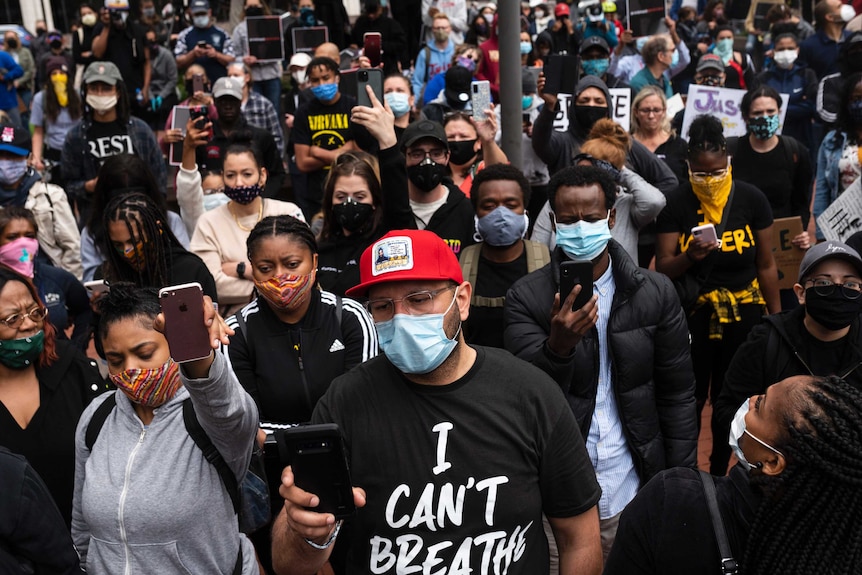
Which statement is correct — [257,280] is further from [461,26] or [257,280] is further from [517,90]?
[461,26]

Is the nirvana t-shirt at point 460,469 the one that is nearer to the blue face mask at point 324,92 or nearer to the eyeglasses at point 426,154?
the eyeglasses at point 426,154

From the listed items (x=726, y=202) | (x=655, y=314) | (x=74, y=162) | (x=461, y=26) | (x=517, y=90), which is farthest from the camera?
(x=461, y=26)

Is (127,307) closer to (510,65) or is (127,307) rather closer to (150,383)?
(150,383)

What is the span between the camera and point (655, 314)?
3498 mm

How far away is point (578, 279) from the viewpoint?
314 cm

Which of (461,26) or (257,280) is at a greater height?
(461,26)

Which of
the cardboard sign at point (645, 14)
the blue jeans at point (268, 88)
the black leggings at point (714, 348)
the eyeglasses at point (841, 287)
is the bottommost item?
the black leggings at point (714, 348)

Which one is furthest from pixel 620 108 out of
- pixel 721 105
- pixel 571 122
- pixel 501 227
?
pixel 501 227

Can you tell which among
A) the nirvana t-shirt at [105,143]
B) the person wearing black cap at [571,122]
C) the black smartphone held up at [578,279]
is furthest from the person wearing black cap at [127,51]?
the black smartphone held up at [578,279]

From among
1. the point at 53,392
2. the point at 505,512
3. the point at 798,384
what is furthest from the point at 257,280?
the point at 798,384

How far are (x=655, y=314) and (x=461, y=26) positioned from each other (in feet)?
31.7

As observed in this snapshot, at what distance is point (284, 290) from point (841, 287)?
234 cm

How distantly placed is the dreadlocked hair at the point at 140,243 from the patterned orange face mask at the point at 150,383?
57.0 inches

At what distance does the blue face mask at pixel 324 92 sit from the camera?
7.06 meters
